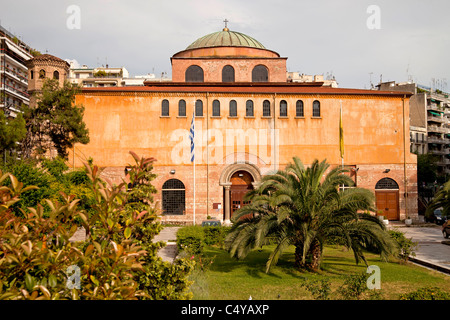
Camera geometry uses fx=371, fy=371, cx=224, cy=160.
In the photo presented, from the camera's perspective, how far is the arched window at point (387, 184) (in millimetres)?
28656

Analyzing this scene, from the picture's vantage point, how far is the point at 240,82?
1280 inches

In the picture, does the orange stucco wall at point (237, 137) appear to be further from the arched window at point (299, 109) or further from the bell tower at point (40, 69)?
the bell tower at point (40, 69)

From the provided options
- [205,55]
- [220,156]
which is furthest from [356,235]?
[205,55]

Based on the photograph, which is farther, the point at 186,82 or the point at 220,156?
the point at 186,82

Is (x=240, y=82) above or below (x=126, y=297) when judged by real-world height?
above

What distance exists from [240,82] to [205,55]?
5683 millimetres

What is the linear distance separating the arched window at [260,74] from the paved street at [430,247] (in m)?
17.3

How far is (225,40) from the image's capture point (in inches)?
1470

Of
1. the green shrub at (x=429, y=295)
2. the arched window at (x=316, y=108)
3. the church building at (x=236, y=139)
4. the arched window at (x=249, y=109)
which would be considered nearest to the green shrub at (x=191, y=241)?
the green shrub at (x=429, y=295)

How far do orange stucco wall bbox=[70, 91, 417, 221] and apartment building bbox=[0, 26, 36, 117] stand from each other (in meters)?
23.4

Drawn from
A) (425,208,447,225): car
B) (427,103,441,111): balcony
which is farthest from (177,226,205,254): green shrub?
(427,103,441,111): balcony

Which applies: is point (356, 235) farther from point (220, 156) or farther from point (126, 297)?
point (220, 156)

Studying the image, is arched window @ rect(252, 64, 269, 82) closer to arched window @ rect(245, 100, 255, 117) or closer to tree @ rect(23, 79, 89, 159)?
arched window @ rect(245, 100, 255, 117)

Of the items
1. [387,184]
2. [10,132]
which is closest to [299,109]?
[387,184]
